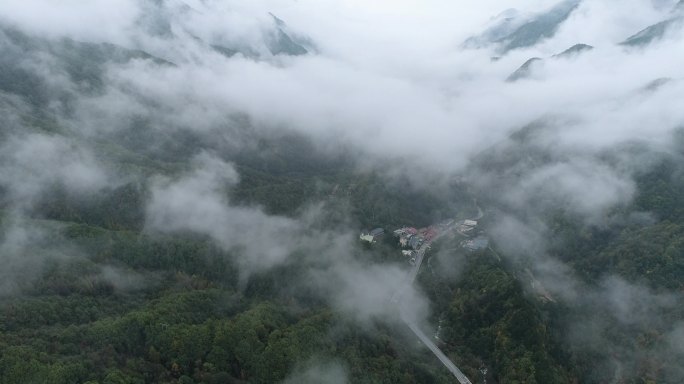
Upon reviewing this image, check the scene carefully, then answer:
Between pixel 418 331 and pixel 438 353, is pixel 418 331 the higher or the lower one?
the lower one

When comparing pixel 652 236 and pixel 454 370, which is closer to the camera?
pixel 454 370

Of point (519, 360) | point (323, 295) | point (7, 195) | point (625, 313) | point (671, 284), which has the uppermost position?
point (671, 284)

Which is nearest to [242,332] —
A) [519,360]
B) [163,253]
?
[163,253]

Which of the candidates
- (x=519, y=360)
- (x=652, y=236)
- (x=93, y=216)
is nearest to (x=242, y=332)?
(x=519, y=360)

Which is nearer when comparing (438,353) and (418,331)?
(438,353)

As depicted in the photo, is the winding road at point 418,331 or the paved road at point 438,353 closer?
the paved road at point 438,353

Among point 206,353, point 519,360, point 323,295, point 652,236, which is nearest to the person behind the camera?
point 206,353

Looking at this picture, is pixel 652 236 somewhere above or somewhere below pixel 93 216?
above

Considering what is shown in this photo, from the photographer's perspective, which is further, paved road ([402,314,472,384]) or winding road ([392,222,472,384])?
winding road ([392,222,472,384])

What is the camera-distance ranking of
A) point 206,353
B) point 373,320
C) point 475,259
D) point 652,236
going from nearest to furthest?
point 206,353, point 373,320, point 652,236, point 475,259

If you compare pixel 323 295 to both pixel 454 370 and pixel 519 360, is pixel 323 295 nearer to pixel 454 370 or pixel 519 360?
pixel 454 370
